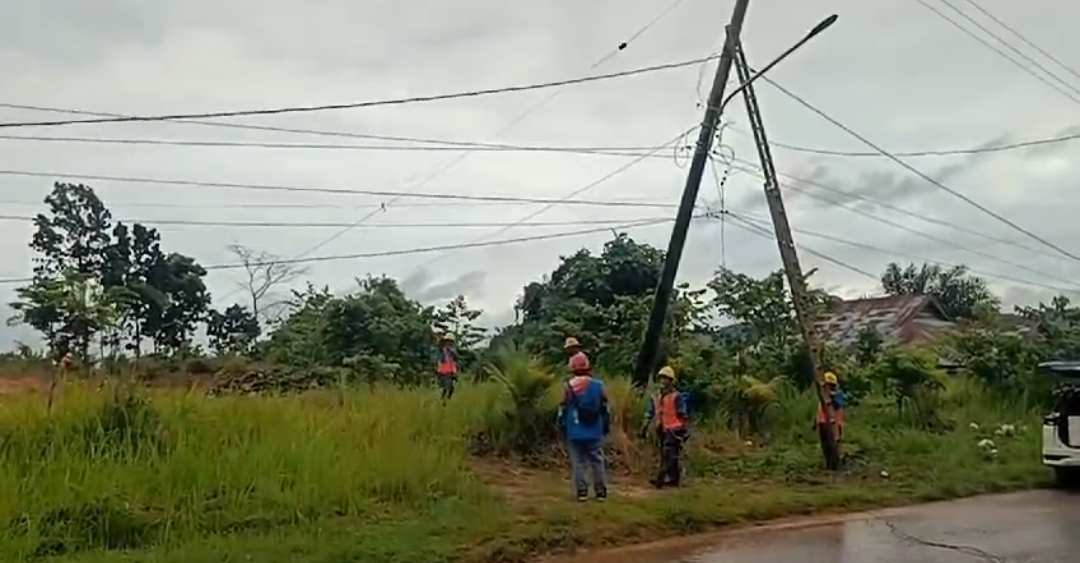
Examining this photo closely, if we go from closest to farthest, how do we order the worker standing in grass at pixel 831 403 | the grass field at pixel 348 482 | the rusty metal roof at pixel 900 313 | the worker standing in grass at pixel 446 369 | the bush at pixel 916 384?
the grass field at pixel 348 482 → the worker standing in grass at pixel 831 403 → the worker standing in grass at pixel 446 369 → the bush at pixel 916 384 → the rusty metal roof at pixel 900 313

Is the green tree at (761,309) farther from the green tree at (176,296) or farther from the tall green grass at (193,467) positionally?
the green tree at (176,296)

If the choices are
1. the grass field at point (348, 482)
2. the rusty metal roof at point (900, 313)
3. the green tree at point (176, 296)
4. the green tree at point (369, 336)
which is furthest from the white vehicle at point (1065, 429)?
the green tree at point (176, 296)

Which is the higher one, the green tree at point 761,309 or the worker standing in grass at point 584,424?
the green tree at point 761,309

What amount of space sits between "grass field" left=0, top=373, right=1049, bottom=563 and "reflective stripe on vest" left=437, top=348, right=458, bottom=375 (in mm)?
2376

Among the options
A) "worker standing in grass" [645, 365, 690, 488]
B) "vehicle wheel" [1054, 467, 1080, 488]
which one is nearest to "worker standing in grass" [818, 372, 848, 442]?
"worker standing in grass" [645, 365, 690, 488]

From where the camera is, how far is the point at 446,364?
20469mm

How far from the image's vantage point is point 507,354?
→ 17312 millimetres

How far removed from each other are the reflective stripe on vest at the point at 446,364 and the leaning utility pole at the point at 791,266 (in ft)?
22.5

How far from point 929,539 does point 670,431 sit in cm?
464

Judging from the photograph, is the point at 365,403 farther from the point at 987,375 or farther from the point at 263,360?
the point at 987,375

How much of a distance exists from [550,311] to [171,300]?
18999 mm

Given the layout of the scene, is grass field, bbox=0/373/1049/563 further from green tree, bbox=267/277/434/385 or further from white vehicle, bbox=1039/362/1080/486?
green tree, bbox=267/277/434/385

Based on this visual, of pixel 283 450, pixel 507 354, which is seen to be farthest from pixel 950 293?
pixel 283 450

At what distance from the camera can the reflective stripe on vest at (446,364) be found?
800 inches
